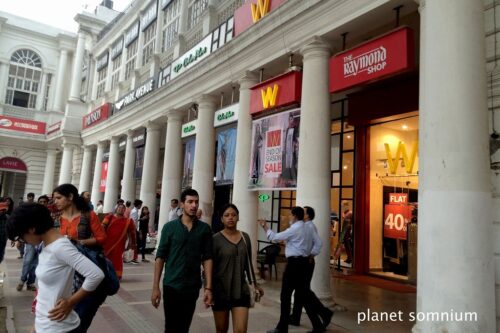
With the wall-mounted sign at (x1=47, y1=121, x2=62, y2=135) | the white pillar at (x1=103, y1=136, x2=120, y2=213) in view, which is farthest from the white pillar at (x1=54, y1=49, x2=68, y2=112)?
the white pillar at (x1=103, y1=136, x2=120, y2=213)

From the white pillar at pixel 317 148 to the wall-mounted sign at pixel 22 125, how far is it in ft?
91.6

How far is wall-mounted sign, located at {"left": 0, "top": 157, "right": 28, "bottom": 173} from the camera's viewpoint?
3070cm

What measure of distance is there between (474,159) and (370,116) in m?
5.96

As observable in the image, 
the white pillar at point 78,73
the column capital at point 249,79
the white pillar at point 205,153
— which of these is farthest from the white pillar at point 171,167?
the white pillar at point 78,73

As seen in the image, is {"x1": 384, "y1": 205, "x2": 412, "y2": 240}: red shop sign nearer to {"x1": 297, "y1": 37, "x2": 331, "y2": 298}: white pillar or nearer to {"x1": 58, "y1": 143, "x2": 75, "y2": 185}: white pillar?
{"x1": 297, "y1": 37, "x2": 331, "y2": 298}: white pillar

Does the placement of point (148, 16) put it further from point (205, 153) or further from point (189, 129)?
point (205, 153)

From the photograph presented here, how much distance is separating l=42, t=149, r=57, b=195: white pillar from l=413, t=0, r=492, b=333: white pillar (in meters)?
32.1

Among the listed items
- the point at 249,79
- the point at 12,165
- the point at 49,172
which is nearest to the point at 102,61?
the point at 49,172

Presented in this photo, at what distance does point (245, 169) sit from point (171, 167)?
206 inches

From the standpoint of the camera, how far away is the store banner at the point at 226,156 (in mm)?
10844

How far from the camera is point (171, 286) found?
362 cm

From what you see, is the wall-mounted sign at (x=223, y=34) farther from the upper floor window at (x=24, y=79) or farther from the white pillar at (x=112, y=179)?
the upper floor window at (x=24, y=79)

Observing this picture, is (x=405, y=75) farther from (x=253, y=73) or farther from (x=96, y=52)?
(x=96, y=52)

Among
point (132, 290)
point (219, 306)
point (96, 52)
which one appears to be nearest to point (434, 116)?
point (219, 306)
